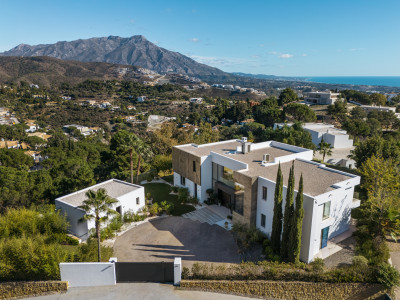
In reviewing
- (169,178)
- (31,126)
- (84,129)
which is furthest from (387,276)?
(31,126)

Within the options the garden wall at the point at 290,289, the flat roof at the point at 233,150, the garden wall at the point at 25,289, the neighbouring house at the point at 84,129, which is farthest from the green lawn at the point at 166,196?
the neighbouring house at the point at 84,129

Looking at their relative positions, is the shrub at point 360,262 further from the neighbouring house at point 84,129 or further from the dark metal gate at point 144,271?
the neighbouring house at point 84,129

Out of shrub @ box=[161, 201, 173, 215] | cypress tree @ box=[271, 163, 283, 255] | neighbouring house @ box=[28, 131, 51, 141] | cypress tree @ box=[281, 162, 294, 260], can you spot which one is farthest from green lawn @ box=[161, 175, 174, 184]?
neighbouring house @ box=[28, 131, 51, 141]

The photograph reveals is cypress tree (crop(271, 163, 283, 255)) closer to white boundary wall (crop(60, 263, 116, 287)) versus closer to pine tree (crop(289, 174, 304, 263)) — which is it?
pine tree (crop(289, 174, 304, 263))

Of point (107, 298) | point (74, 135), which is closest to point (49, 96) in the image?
point (74, 135)

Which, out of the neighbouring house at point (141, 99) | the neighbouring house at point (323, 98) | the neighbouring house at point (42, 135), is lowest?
the neighbouring house at point (42, 135)

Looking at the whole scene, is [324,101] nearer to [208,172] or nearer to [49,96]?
[208,172]
